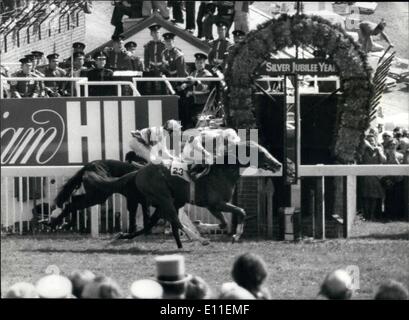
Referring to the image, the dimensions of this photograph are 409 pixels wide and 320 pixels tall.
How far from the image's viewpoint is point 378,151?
11.6 m

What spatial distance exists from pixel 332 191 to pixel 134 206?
1.86m

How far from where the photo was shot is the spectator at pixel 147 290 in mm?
6883

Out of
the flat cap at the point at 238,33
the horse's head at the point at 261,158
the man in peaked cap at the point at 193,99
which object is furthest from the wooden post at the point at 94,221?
the flat cap at the point at 238,33

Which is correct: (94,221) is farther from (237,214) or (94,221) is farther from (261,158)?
(261,158)

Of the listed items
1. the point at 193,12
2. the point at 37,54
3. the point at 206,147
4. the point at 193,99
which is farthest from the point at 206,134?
the point at 37,54

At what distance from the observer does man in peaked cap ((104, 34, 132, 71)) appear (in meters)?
11.6

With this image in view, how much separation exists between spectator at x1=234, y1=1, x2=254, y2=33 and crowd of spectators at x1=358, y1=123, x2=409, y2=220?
1.66 meters

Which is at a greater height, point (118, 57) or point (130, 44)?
point (130, 44)

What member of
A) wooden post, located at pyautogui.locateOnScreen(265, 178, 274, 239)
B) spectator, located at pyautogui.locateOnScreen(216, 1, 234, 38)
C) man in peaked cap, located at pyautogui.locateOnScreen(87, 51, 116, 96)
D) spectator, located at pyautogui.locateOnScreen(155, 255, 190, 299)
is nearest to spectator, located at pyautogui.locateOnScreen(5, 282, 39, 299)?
spectator, located at pyautogui.locateOnScreen(155, 255, 190, 299)

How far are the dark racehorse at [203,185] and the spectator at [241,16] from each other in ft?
4.61

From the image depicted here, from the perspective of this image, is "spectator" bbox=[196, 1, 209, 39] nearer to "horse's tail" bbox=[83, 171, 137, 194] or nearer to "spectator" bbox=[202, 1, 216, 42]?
"spectator" bbox=[202, 1, 216, 42]

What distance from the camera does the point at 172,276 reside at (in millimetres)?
6758

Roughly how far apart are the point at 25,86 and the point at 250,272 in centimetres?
532
